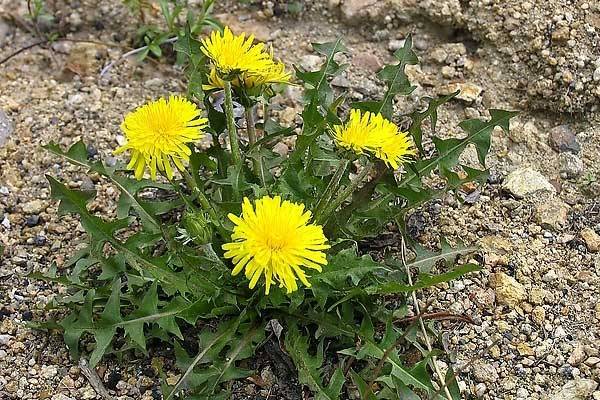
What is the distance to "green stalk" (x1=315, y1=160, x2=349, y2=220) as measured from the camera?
2.29 meters

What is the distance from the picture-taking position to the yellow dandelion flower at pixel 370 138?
2186 millimetres

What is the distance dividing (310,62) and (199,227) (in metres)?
1.49

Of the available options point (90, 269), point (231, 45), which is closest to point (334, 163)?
point (231, 45)

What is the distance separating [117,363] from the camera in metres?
2.44

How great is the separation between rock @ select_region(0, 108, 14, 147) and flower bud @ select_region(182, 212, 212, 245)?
4.47ft

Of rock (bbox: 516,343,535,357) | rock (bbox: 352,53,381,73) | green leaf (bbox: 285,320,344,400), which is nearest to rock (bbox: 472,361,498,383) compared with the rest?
rock (bbox: 516,343,535,357)

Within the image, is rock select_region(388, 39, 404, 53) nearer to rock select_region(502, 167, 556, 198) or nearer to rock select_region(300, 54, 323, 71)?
rock select_region(300, 54, 323, 71)

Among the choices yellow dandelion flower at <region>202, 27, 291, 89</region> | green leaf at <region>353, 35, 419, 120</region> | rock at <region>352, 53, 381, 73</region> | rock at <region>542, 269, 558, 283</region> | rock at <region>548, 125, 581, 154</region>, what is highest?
yellow dandelion flower at <region>202, 27, 291, 89</region>

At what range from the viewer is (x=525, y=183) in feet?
9.55

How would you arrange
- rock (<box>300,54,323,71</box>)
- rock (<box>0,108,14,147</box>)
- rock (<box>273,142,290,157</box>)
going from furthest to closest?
rock (<box>300,54,323,71</box>) < rock (<box>0,108,14,147</box>) < rock (<box>273,142,290,157</box>)

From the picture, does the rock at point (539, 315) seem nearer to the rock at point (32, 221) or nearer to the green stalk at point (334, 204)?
the green stalk at point (334, 204)

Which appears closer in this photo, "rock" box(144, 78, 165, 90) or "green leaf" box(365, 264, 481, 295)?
"green leaf" box(365, 264, 481, 295)

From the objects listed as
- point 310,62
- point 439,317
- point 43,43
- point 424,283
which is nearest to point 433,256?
point 439,317

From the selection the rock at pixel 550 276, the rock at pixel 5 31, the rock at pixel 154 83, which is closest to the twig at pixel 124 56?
the rock at pixel 154 83
